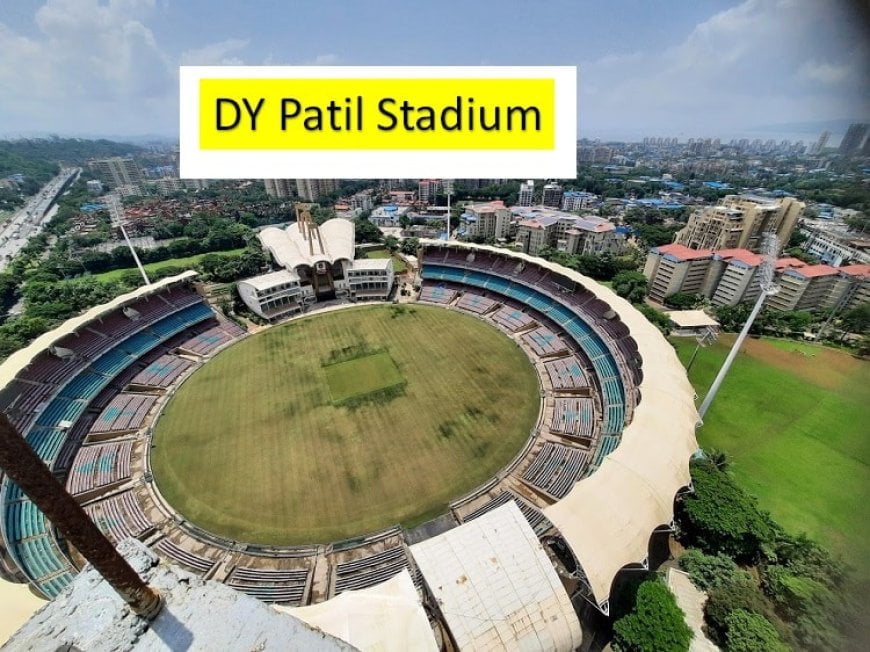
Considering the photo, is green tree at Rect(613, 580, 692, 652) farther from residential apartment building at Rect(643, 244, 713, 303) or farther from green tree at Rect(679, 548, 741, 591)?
residential apartment building at Rect(643, 244, 713, 303)

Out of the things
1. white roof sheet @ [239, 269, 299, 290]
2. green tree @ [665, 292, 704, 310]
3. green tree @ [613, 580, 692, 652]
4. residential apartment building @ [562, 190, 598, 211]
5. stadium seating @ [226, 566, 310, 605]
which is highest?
residential apartment building @ [562, 190, 598, 211]

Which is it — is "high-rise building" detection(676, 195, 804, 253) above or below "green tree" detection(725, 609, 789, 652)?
above

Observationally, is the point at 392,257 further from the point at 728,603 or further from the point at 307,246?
the point at 728,603

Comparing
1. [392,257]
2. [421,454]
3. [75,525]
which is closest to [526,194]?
[392,257]

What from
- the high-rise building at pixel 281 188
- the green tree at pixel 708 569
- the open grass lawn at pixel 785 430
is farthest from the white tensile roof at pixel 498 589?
the high-rise building at pixel 281 188

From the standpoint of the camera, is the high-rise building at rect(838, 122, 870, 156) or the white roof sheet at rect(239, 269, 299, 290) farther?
the white roof sheet at rect(239, 269, 299, 290)

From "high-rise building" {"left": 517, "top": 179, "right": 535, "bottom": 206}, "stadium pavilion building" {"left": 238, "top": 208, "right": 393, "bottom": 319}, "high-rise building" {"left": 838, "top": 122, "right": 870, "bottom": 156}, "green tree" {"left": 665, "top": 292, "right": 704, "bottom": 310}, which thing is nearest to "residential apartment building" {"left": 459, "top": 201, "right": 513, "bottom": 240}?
"stadium pavilion building" {"left": 238, "top": 208, "right": 393, "bottom": 319}

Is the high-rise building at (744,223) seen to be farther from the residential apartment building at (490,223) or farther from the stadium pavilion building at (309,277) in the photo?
the stadium pavilion building at (309,277)

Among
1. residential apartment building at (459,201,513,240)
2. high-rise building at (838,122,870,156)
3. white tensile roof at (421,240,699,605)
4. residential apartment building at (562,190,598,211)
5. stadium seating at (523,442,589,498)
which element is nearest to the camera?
high-rise building at (838,122,870,156)
